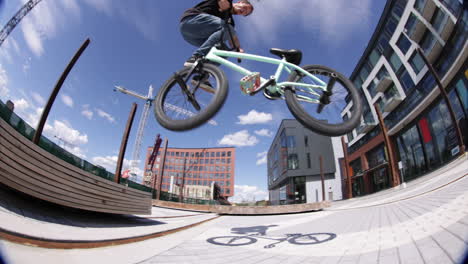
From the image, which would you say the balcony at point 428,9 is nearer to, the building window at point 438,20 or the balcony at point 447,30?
the building window at point 438,20

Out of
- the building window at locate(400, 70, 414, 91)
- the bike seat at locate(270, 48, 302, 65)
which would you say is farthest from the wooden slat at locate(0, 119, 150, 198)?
the building window at locate(400, 70, 414, 91)

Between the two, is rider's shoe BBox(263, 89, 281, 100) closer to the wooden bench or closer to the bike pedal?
the bike pedal

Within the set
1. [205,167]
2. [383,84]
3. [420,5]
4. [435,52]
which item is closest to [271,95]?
[435,52]

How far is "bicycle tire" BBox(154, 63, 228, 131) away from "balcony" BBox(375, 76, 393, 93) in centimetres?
2587

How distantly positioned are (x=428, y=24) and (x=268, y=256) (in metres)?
22.9

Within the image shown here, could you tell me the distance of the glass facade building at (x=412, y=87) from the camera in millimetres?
11752

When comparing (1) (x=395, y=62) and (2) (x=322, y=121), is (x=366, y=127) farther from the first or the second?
(2) (x=322, y=121)

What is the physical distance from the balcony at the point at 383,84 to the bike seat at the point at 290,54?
2414cm

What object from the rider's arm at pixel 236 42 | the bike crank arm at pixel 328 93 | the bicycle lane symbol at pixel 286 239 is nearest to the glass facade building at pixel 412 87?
the bike crank arm at pixel 328 93

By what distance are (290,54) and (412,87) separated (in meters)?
21.1

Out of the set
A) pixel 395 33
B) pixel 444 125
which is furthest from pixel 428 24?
pixel 444 125

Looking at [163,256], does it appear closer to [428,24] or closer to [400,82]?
[428,24]

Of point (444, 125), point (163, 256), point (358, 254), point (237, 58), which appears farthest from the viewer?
point (444, 125)

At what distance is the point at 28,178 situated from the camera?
3422 mm
